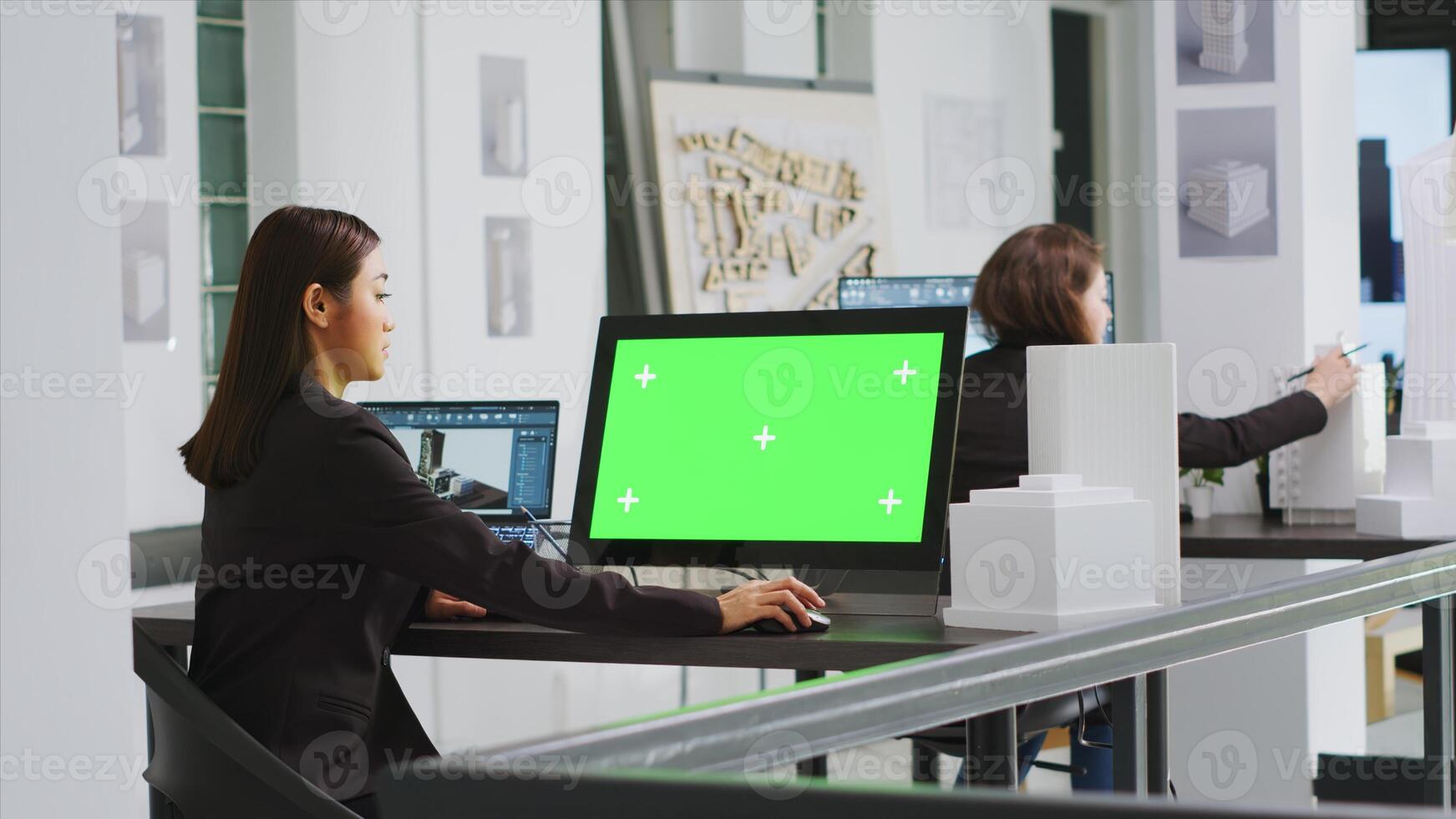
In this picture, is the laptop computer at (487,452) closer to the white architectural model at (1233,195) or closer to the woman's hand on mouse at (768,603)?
the woman's hand on mouse at (768,603)

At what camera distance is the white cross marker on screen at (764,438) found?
76.4 inches

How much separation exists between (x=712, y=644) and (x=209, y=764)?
21.1 inches

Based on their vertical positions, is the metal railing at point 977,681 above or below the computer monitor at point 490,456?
below

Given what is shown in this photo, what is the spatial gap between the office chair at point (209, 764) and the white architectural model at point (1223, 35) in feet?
8.73

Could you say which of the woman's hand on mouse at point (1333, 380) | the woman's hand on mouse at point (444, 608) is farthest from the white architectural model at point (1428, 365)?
the woman's hand on mouse at point (444, 608)

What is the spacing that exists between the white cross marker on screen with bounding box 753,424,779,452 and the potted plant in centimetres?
152

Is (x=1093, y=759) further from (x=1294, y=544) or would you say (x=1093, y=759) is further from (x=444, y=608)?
(x=444, y=608)

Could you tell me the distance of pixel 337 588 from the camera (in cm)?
169

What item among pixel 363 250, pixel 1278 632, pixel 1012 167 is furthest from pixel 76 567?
pixel 1012 167

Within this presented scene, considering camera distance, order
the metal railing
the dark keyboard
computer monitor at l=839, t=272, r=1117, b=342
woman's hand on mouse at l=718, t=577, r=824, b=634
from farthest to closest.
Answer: computer monitor at l=839, t=272, r=1117, b=342 < the dark keyboard < woman's hand on mouse at l=718, t=577, r=824, b=634 < the metal railing

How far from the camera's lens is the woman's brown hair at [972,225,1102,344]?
8.49 ft

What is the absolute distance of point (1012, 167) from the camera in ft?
21.1

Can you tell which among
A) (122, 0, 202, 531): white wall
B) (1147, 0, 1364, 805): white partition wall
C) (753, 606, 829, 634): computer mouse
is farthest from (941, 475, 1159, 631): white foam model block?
(122, 0, 202, 531): white wall

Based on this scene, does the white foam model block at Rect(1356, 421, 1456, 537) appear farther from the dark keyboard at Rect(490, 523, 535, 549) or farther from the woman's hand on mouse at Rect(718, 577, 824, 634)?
the dark keyboard at Rect(490, 523, 535, 549)
